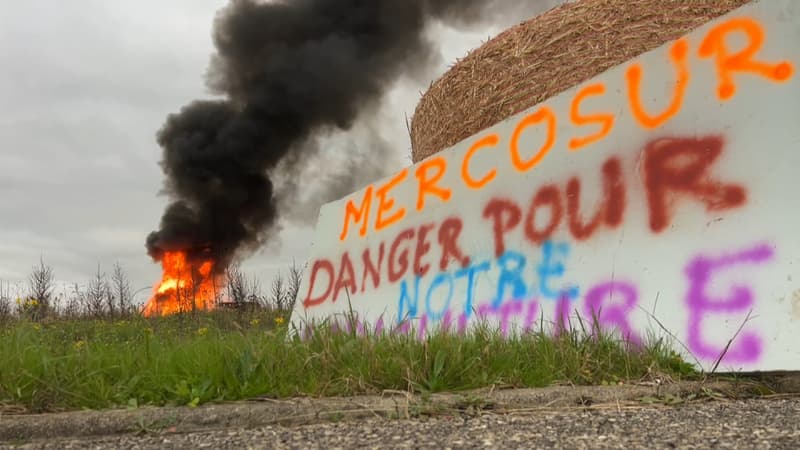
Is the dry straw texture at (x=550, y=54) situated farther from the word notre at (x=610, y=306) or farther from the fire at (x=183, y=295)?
the fire at (x=183, y=295)

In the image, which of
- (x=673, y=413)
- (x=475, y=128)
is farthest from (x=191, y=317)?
(x=673, y=413)

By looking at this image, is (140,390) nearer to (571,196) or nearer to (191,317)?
(571,196)

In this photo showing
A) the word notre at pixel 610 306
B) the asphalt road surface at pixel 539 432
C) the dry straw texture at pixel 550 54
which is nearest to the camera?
the asphalt road surface at pixel 539 432

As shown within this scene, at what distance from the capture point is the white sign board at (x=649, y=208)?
325 cm

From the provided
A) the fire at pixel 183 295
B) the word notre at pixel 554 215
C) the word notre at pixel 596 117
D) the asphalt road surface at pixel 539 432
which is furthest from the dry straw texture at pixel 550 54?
the fire at pixel 183 295

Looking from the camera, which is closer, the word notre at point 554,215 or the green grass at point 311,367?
the green grass at point 311,367

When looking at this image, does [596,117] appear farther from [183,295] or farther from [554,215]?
[183,295]

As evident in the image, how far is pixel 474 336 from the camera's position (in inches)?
141

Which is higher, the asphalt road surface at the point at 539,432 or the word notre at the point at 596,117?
the word notre at the point at 596,117

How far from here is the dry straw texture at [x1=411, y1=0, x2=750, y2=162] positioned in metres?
5.41

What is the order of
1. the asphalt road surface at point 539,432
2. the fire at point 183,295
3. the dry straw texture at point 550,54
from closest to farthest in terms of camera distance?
the asphalt road surface at point 539,432
the dry straw texture at point 550,54
the fire at point 183,295

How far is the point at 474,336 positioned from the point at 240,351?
110 centimetres

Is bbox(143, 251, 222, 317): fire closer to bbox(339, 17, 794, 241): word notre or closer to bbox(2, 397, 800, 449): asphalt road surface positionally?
bbox(339, 17, 794, 241): word notre

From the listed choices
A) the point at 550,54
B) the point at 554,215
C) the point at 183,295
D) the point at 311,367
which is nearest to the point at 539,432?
the point at 311,367
